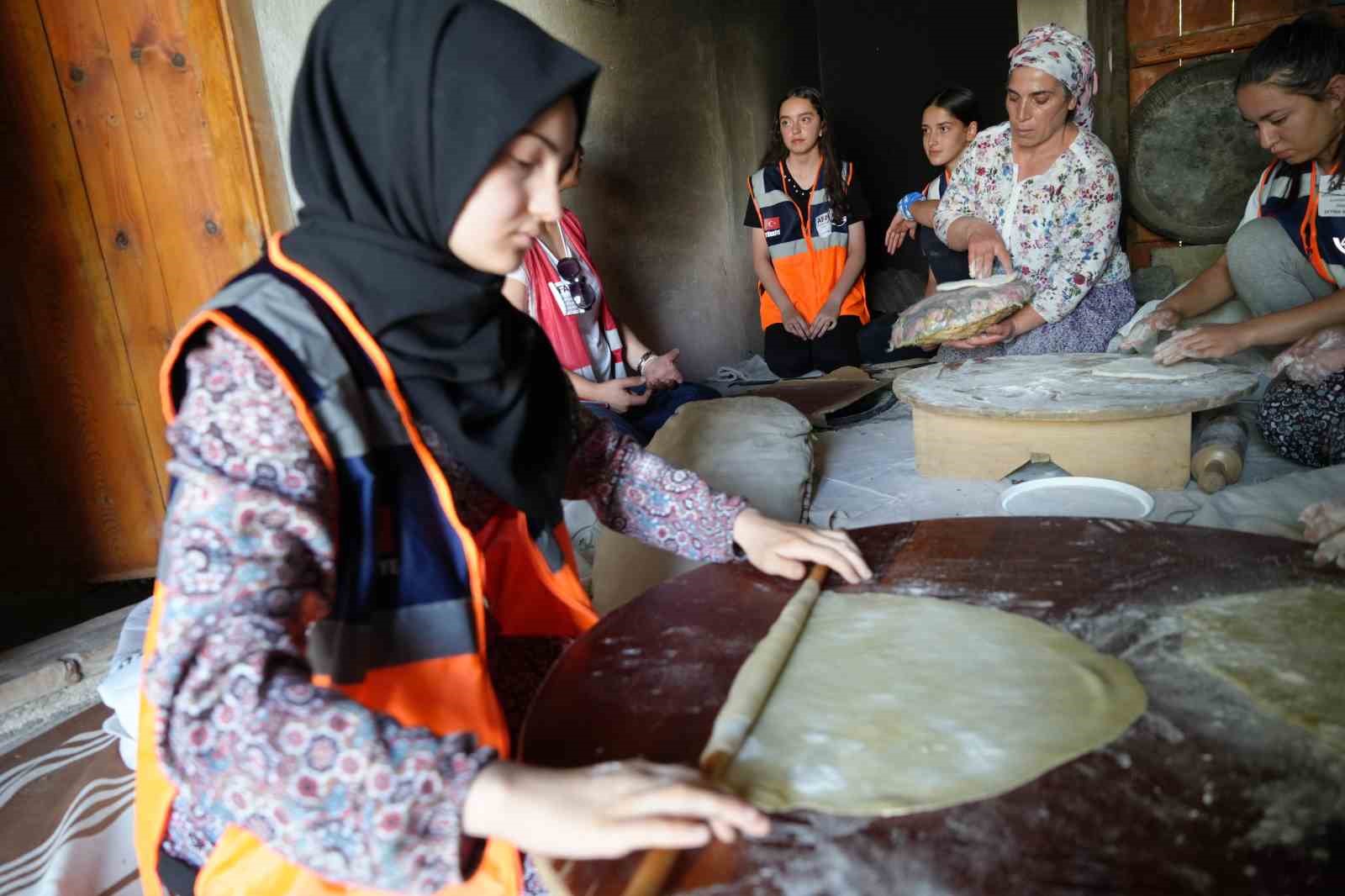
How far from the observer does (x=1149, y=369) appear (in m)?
2.94

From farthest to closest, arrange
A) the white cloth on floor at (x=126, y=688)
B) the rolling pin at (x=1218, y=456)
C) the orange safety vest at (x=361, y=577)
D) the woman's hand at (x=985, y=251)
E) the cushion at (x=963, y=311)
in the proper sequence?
the woman's hand at (x=985, y=251), the cushion at (x=963, y=311), the rolling pin at (x=1218, y=456), the white cloth on floor at (x=126, y=688), the orange safety vest at (x=361, y=577)

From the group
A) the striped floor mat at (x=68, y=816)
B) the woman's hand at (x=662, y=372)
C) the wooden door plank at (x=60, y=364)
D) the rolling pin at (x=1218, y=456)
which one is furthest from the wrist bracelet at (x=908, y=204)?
the striped floor mat at (x=68, y=816)

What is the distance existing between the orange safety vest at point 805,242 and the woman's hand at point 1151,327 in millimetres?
1752

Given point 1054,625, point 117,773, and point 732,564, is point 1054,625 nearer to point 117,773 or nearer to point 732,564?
point 732,564

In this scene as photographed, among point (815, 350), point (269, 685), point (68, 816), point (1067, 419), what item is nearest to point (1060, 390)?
point (1067, 419)

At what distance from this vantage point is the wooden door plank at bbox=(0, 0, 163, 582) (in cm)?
269

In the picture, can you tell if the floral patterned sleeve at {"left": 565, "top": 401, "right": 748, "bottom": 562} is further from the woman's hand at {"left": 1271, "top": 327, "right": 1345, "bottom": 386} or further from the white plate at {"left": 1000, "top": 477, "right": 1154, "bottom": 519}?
the woman's hand at {"left": 1271, "top": 327, "right": 1345, "bottom": 386}

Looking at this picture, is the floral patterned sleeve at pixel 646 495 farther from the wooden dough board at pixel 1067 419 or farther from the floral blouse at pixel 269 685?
the wooden dough board at pixel 1067 419

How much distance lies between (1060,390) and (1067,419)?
20cm

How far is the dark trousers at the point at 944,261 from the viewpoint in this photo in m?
4.16

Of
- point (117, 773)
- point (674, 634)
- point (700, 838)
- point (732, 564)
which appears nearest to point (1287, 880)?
point (700, 838)

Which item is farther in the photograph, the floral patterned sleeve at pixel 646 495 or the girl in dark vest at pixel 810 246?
the girl in dark vest at pixel 810 246

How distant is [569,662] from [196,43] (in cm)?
256

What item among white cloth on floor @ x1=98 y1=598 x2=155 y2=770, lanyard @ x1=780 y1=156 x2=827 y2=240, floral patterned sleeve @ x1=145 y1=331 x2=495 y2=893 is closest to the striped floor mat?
white cloth on floor @ x1=98 y1=598 x2=155 y2=770
